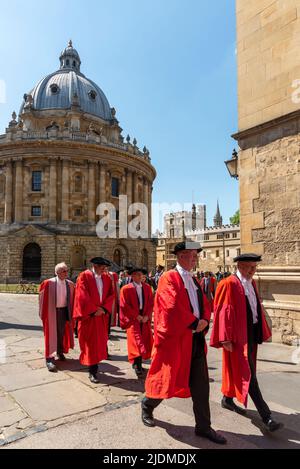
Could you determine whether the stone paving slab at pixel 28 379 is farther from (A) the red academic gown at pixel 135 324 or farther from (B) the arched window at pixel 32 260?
(B) the arched window at pixel 32 260

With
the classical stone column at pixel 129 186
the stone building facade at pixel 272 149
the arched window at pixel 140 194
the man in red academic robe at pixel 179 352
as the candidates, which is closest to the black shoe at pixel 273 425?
the man in red academic robe at pixel 179 352

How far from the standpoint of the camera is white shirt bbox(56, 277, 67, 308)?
22.4 feet

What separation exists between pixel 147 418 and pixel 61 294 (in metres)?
3.59

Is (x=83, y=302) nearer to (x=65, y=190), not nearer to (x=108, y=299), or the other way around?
(x=108, y=299)

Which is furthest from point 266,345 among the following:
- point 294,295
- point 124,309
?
point 124,309

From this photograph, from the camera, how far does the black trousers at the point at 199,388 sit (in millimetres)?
3613

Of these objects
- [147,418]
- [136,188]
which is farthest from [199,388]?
[136,188]

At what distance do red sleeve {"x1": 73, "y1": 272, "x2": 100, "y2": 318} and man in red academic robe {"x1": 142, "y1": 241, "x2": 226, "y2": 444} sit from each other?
2.05 metres

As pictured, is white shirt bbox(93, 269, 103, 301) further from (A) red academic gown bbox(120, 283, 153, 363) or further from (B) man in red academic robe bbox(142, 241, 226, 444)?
(B) man in red academic robe bbox(142, 241, 226, 444)

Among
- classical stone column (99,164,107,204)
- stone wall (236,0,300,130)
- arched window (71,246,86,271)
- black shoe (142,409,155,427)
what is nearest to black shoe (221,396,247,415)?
black shoe (142,409,155,427)

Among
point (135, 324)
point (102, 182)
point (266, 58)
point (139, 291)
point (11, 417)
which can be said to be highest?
point (102, 182)

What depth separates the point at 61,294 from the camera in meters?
6.88

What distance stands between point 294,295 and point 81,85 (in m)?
49.3
